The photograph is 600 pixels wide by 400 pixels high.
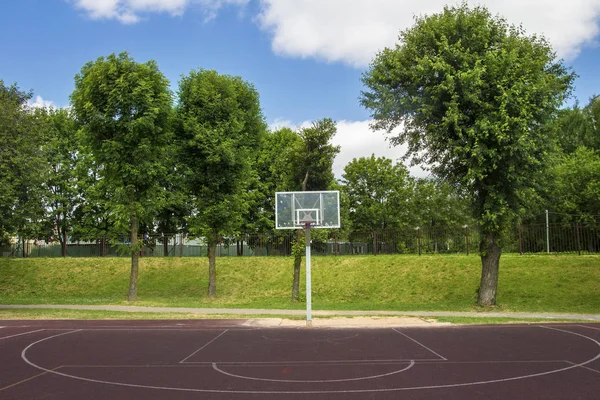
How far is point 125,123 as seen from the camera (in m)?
22.5

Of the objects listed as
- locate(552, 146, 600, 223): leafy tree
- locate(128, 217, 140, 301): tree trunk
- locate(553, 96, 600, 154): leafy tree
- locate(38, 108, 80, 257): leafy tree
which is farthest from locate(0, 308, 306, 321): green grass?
locate(553, 96, 600, 154): leafy tree

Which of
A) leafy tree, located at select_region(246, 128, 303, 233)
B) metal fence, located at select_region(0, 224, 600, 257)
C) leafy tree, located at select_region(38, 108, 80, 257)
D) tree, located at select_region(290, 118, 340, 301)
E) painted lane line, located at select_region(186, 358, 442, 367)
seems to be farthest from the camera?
leafy tree, located at select_region(246, 128, 303, 233)

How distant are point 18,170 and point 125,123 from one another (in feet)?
16.3

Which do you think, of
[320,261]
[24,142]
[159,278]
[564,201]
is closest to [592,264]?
[320,261]

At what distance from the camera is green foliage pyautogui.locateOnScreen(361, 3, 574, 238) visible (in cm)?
1844

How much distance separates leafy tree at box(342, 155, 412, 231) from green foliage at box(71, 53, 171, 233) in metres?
34.9

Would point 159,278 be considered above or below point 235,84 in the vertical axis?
below

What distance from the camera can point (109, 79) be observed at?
22.8m

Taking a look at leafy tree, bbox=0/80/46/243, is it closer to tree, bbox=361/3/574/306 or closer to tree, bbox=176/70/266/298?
tree, bbox=176/70/266/298

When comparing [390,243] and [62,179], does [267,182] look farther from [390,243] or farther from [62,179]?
[62,179]

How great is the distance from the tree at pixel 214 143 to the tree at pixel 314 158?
3.16 metres

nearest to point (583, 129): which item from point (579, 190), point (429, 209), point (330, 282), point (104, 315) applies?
point (579, 190)

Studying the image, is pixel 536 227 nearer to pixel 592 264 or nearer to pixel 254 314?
pixel 592 264

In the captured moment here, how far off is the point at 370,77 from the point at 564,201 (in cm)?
2781
